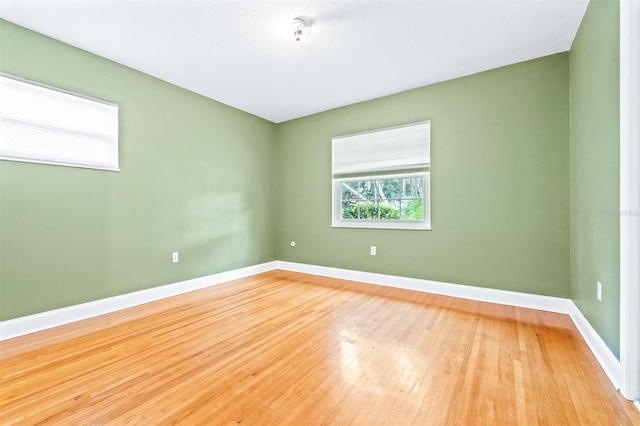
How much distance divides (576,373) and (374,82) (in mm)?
3274

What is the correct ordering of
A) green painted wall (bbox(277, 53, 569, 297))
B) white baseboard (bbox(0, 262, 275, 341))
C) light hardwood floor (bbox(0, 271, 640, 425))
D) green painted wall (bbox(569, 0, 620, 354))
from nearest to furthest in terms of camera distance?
1. light hardwood floor (bbox(0, 271, 640, 425))
2. green painted wall (bbox(569, 0, 620, 354))
3. white baseboard (bbox(0, 262, 275, 341))
4. green painted wall (bbox(277, 53, 569, 297))

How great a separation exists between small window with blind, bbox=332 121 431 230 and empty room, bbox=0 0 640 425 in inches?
1.2

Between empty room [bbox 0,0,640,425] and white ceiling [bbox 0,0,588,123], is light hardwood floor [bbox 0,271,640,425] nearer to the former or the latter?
empty room [bbox 0,0,640,425]

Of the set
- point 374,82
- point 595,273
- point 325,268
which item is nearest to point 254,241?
point 325,268

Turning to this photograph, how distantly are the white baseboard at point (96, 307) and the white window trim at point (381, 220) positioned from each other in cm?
187

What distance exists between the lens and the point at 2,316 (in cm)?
223

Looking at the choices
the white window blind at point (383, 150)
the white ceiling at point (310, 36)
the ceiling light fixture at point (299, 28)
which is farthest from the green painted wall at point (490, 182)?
the ceiling light fixture at point (299, 28)

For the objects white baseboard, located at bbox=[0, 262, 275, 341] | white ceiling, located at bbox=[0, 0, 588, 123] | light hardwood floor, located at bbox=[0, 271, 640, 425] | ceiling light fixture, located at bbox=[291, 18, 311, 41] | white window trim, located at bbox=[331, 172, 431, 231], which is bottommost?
light hardwood floor, located at bbox=[0, 271, 640, 425]

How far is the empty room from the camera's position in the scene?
154 cm

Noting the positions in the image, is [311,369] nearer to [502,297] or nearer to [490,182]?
[502,297]

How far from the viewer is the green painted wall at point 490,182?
9.20ft

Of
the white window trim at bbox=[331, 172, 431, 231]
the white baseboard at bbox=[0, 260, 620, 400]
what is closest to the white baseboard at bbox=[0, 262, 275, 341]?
the white baseboard at bbox=[0, 260, 620, 400]

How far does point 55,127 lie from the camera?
8.28 ft

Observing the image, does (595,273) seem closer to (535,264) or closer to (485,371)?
(535,264)
